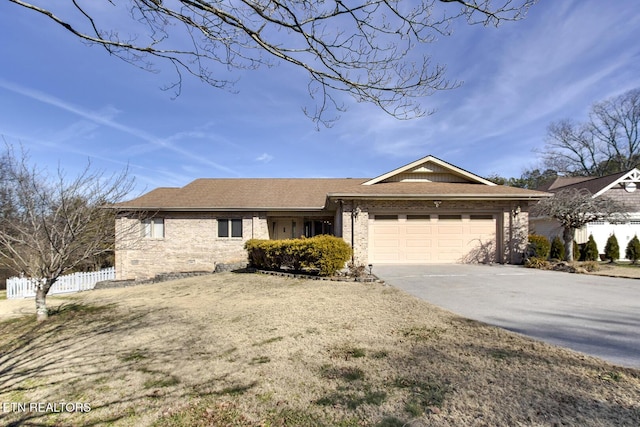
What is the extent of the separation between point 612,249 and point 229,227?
1914cm

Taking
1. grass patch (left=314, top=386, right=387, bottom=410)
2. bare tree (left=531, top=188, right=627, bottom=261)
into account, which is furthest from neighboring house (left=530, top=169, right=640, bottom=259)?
grass patch (left=314, top=386, right=387, bottom=410)

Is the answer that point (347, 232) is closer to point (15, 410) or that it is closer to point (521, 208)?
point (521, 208)

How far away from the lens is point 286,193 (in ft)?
57.5

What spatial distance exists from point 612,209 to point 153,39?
16152 mm

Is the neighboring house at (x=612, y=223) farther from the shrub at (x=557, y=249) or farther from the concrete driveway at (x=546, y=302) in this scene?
the concrete driveway at (x=546, y=302)

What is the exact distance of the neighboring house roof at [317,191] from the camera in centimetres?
1248

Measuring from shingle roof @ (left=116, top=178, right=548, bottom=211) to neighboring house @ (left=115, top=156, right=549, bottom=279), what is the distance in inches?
1.9

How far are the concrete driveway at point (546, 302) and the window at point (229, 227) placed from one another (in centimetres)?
795

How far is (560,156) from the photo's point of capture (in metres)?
36.9

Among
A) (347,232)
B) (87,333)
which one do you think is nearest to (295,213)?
(347,232)

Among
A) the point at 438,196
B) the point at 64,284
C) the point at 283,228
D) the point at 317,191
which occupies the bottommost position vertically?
the point at 64,284

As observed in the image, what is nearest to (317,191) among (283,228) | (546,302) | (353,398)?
(283,228)

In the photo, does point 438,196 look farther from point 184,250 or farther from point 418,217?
point 184,250

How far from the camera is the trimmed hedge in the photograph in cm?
1000
